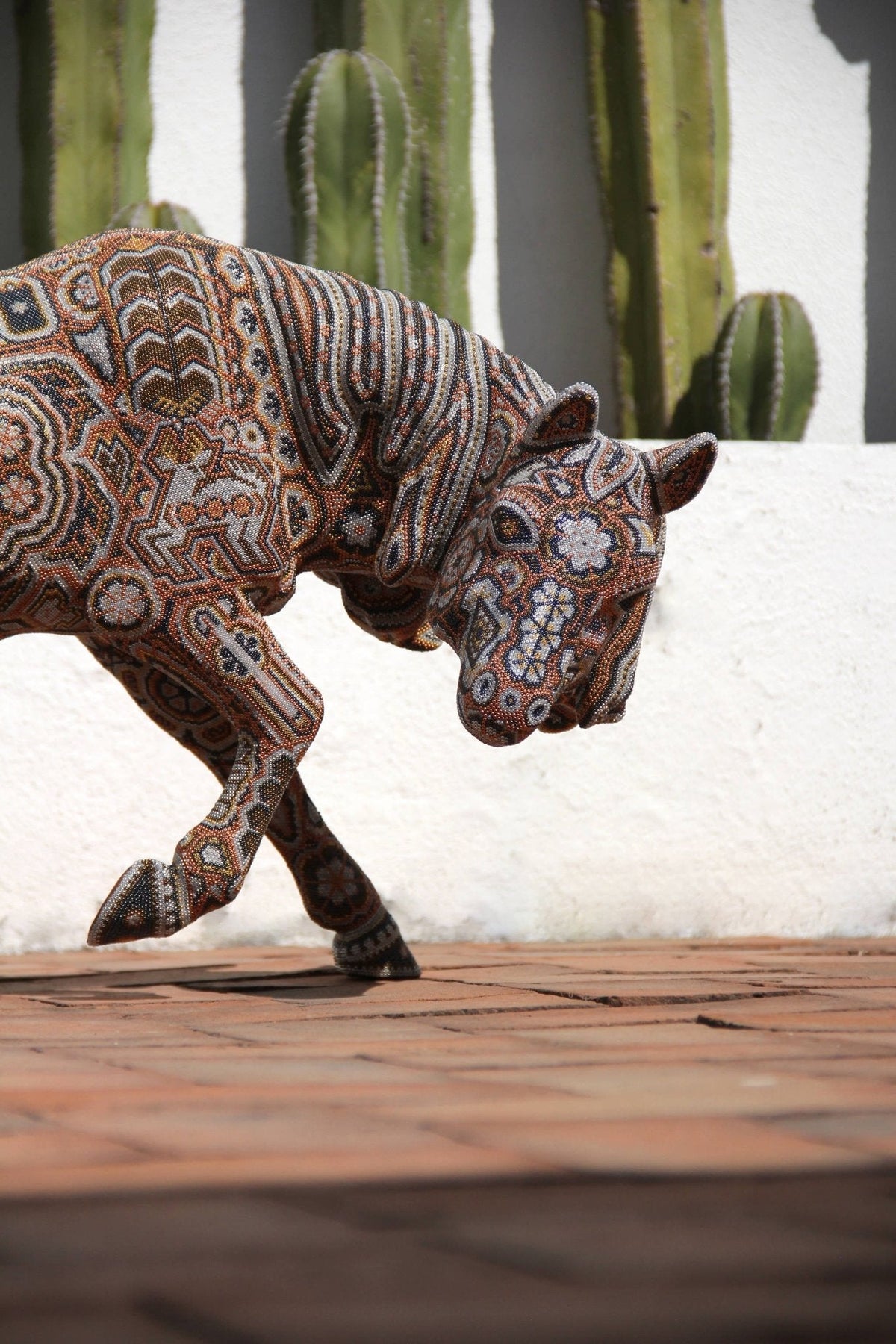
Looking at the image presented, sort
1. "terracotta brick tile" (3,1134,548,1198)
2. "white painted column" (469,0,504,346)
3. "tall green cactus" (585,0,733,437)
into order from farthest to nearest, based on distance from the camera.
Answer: "white painted column" (469,0,504,346)
"tall green cactus" (585,0,733,437)
"terracotta brick tile" (3,1134,548,1198)

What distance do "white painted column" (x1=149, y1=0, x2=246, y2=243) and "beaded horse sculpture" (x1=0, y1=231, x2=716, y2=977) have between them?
104 inches

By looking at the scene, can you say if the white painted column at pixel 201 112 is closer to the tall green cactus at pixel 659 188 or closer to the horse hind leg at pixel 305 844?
the tall green cactus at pixel 659 188

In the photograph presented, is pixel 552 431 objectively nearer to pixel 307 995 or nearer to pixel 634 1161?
pixel 307 995

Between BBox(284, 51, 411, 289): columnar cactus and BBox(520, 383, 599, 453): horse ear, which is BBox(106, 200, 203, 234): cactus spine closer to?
BBox(284, 51, 411, 289): columnar cactus

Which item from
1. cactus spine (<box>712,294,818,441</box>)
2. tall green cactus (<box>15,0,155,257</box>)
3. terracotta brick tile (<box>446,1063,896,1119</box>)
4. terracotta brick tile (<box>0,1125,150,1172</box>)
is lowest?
terracotta brick tile (<box>446,1063,896,1119</box>)

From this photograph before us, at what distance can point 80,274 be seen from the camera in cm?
334

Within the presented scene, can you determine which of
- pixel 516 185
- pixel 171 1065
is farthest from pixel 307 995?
pixel 516 185

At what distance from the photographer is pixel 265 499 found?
3281 millimetres

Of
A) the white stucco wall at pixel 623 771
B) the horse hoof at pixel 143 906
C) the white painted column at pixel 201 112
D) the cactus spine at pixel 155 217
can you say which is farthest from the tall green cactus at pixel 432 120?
the horse hoof at pixel 143 906

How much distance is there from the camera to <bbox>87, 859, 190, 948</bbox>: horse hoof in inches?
117

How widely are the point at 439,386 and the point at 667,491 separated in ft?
1.69

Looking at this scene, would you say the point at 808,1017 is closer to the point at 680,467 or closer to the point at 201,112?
the point at 680,467

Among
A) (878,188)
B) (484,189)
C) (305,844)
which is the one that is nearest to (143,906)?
(305,844)

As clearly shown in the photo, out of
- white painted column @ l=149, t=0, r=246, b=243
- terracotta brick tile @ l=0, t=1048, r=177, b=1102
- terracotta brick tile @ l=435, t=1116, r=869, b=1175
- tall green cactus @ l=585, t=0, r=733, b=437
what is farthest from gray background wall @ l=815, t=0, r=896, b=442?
terracotta brick tile @ l=435, t=1116, r=869, b=1175
